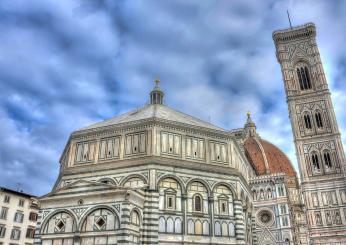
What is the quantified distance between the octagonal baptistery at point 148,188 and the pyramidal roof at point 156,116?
0.20 meters

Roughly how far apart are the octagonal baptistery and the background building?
49.8ft

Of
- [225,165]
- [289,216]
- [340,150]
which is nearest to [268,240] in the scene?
[289,216]

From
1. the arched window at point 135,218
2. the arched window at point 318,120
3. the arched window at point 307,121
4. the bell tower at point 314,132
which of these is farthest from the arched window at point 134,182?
the arched window at point 318,120

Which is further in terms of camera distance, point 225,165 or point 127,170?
→ point 225,165

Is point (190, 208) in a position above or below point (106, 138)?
below

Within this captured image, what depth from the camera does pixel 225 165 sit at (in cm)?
2600

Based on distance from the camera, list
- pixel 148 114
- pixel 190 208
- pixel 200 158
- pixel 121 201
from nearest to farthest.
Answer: pixel 121 201 < pixel 190 208 < pixel 200 158 < pixel 148 114

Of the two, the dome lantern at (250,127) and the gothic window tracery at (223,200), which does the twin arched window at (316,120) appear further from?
the gothic window tracery at (223,200)

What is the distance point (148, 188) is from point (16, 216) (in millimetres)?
24270

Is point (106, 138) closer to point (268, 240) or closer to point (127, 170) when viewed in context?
point (127, 170)

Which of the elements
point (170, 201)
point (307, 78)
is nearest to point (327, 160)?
point (307, 78)

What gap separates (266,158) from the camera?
8556 cm

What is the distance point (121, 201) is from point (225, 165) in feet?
31.6

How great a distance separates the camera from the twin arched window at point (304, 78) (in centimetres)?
6544
